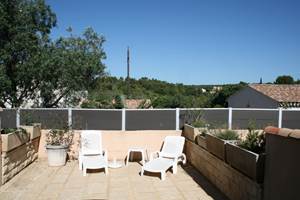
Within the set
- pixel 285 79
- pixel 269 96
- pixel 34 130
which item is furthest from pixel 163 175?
pixel 285 79

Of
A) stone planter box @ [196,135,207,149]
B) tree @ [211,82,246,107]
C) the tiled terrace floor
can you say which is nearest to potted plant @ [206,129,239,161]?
stone planter box @ [196,135,207,149]

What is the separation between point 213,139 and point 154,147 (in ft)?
8.64

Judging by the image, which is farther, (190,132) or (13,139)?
(190,132)

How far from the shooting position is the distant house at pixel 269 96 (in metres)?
24.0

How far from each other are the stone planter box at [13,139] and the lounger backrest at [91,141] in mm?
1313

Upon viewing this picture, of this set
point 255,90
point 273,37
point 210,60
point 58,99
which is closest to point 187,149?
point 58,99

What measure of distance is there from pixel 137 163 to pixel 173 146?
3.48ft

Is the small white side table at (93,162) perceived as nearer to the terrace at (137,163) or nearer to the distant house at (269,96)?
the terrace at (137,163)

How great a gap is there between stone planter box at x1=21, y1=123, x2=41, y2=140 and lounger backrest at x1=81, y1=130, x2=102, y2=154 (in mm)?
1142

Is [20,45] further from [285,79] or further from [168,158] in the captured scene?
[285,79]

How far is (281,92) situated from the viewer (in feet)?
84.1

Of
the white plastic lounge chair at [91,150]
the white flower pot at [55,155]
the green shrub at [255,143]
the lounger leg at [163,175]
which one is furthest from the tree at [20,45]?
the green shrub at [255,143]

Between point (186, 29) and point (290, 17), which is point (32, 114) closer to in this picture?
point (186, 29)

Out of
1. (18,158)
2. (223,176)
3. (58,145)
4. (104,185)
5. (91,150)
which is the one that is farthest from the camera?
(91,150)
